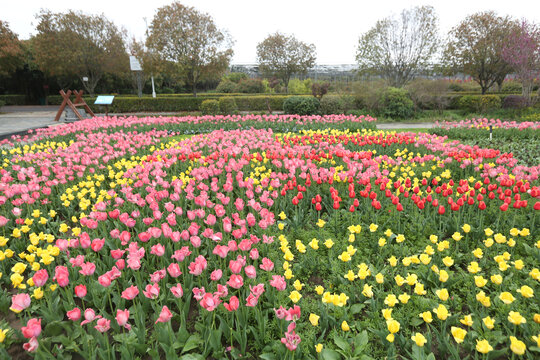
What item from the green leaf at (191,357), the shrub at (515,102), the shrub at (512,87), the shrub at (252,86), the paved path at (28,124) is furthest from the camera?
the shrub at (252,86)

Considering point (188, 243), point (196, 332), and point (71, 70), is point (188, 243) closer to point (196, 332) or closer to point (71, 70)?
point (196, 332)

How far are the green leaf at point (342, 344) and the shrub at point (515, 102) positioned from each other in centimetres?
1890

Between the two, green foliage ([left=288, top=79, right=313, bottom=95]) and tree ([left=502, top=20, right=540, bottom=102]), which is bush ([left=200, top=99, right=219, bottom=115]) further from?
green foliage ([left=288, top=79, right=313, bottom=95])

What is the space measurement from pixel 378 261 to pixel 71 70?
34.3 m

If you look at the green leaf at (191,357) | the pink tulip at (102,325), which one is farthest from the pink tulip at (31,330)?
the green leaf at (191,357)

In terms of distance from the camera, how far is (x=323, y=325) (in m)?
2.49

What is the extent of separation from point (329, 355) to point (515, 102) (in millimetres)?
19431

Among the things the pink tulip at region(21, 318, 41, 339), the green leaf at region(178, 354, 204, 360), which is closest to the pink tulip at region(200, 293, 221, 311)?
the green leaf at region(178, 354, 204, 360)

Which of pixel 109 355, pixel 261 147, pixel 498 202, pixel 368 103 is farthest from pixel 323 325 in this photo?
pixel 368 103

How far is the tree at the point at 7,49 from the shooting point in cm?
2701

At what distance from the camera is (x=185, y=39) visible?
2341 centimetres

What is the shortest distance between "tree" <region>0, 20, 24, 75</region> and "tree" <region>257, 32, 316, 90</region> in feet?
73.8

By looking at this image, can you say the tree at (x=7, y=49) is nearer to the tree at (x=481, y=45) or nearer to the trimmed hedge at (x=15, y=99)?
the trimmed hedge at (x=15, y=99)

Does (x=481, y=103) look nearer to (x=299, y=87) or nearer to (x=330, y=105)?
(x=330, y=105)
